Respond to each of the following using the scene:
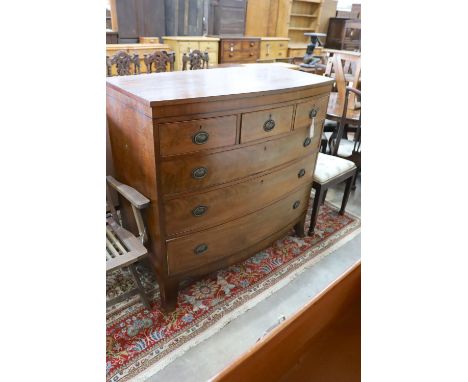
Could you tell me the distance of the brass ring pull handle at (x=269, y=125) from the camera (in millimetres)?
1570

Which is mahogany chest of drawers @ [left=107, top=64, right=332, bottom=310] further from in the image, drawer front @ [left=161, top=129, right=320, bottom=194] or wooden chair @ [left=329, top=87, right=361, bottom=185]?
wooden chair @ [left=329, top=87, right=361, bottom=185]

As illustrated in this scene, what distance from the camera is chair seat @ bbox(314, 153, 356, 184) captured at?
2275mm

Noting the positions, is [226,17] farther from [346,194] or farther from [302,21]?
[346,194]

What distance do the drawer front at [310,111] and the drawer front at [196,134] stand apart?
1.50ft

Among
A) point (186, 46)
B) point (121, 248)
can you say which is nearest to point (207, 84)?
point (121, 248)

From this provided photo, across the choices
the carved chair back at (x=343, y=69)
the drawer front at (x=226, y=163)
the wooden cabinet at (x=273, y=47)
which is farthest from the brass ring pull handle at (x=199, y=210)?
the wooden cabinet at (x=273, y=47)

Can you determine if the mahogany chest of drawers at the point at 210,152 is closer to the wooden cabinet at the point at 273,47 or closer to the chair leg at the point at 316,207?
the chair leg at the point at 316,207

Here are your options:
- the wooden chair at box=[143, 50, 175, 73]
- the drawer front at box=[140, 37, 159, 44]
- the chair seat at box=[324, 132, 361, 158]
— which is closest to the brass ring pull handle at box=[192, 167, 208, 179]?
the wooden chair at box=[143, 50, 175, 73]

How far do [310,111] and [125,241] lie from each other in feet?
3.97
